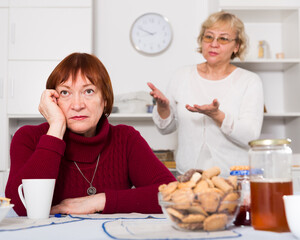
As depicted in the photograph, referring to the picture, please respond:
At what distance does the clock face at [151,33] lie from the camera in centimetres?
363

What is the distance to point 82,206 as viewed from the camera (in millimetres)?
1163

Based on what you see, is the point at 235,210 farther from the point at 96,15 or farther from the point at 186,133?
the point at 96,15

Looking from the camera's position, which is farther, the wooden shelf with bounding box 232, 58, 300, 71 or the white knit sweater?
the wooden shelf with bounding box 232, 58, 300, 71

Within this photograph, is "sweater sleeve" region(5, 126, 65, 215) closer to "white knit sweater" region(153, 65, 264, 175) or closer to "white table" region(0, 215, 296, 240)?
"white table" region(0, 215, 296, 240)

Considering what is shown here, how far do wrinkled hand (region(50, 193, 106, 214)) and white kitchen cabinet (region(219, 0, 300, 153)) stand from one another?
2316mm

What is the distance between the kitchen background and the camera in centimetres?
328

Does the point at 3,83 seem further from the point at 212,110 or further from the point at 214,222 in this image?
the point at 214,222

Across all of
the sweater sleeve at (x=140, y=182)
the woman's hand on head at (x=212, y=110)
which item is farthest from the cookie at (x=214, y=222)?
the woman's hand on head at (x=212, y=110)

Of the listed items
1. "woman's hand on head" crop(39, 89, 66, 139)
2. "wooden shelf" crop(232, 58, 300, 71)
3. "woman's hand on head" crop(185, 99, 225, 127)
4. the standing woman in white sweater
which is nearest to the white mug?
"woman's hand on head" crop(39, 89, 66, 139)

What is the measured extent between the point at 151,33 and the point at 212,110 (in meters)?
1.81

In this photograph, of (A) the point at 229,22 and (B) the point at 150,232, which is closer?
(B) the point at 150,232

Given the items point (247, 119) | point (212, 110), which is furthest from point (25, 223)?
point (247, 119)

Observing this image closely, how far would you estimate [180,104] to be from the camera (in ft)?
7.93

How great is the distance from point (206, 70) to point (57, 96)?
1213mm
